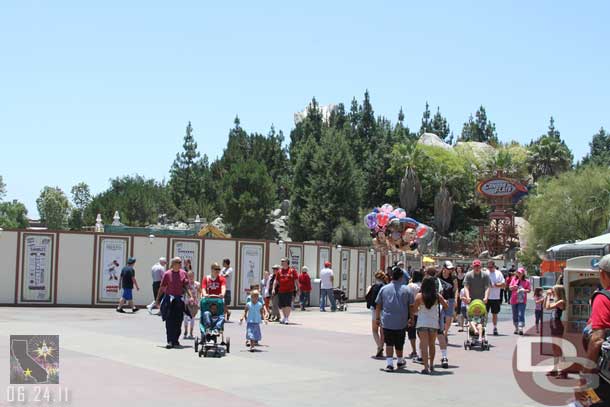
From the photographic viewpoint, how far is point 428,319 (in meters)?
12.7

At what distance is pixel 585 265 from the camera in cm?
1304

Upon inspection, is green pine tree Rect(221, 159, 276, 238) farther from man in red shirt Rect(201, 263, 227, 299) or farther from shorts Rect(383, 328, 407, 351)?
shorts Rect(383, 328, 407, 351)

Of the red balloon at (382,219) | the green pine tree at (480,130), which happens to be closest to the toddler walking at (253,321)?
the red balloon at (382,219)

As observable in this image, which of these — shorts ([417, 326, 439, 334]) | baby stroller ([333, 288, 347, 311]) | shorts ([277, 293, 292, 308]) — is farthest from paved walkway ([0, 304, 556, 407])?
baby stroller ([333, 288, 347, 311])

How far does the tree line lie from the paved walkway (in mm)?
43590

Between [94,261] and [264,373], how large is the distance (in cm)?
1461

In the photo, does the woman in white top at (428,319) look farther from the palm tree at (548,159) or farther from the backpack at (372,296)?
the palm tree at (548,159)

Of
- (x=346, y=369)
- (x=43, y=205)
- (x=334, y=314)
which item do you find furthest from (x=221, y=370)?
(x=43, y=205)

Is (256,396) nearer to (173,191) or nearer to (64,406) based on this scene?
(64,406)

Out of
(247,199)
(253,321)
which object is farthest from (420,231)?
(247,199)

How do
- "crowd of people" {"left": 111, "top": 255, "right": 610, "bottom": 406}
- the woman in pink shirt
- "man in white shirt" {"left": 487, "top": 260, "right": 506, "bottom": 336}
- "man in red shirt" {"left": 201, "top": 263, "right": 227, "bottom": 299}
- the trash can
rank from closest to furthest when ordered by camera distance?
Result: "crowd of people" {"left": 111, "top": 255, "right": 610, "bottom": 406}, "man in red shirt" {"left": 201, "top": 263, "right": 227, "bottom": 299}, "man in white shirt" {"left": 487, "top": 260, "right": 506, "bottom": 336}, the woman in pink shirt, the trash can

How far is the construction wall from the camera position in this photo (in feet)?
79.2

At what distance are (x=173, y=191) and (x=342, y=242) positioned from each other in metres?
38.0

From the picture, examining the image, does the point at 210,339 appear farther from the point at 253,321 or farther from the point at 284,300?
the point at 284,300
